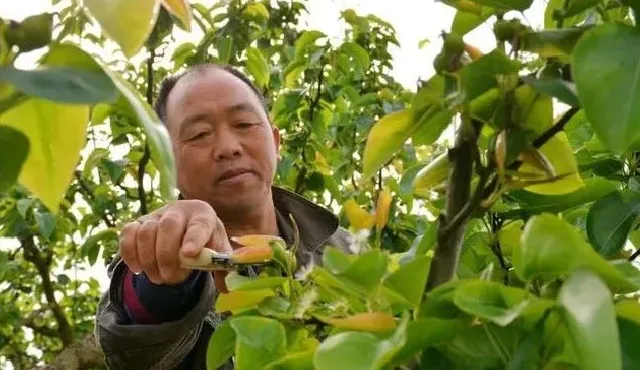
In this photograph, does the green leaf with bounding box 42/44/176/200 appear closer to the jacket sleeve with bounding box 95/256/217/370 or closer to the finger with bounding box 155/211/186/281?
the finger with bounding box 155/211/186/281

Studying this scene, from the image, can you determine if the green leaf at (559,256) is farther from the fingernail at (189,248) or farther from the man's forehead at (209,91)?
the man's forehead at (209,91)

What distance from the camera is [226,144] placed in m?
1.26

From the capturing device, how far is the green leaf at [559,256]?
1.12ft

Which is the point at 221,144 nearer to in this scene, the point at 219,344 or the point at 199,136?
the point at 199,136

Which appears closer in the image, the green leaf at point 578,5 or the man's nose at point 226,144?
the green leaf at point 578,5

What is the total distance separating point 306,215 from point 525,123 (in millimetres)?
932

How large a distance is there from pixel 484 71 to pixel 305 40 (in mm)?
1491

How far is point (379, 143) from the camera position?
46 centimetres

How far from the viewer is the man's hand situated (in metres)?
0.63

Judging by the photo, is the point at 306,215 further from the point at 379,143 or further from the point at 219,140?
the point at 379,143

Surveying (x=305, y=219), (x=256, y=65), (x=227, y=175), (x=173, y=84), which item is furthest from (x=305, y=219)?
(x=256, y=65)

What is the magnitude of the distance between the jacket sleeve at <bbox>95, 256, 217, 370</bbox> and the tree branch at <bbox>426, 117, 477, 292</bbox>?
46 centimetres

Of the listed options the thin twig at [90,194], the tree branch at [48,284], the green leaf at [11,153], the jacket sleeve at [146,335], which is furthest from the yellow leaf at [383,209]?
the tree branch at [48,284]

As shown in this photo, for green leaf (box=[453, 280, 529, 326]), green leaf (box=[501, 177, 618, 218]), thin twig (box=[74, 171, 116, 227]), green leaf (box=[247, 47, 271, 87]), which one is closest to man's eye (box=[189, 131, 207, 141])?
green leaf (box=[247, 47, 271, 87])
